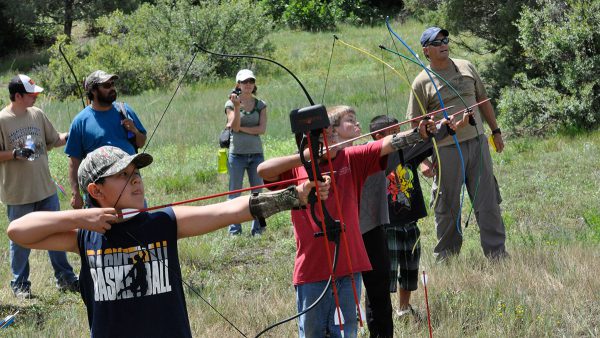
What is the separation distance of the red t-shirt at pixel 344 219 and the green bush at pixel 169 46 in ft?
62.4

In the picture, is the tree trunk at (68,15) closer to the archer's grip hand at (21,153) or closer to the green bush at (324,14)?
the green bush at (324,14)

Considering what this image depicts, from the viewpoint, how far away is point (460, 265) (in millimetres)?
6301

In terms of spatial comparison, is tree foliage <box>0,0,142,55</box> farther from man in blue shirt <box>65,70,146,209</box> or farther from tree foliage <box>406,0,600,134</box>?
man in blue shirt <box>65,70,146,209</box>

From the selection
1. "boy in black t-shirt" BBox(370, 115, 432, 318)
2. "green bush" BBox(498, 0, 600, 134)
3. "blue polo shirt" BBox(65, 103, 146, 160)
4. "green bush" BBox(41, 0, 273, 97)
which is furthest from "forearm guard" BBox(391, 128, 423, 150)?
"green bush" BBox(41, 0, 273, 97)

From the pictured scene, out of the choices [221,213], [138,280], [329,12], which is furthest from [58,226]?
[329,12]

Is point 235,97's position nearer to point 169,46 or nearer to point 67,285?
point 67,285

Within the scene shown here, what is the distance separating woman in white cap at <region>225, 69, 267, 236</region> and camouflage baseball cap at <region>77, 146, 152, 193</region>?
471 centimetres

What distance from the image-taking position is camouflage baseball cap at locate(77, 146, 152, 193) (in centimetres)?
333

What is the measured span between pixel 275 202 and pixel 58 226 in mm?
925

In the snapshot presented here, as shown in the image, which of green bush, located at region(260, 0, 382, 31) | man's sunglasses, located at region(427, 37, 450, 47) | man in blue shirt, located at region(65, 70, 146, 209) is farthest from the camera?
green bush, located at region(260, 0, 382, 31)

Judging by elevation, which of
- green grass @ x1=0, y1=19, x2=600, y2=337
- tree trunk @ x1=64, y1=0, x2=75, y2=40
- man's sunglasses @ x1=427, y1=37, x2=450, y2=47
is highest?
tree trunk @ x1=64, y1=0, x2=75, y2=40

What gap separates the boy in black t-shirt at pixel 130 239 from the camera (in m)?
3.25

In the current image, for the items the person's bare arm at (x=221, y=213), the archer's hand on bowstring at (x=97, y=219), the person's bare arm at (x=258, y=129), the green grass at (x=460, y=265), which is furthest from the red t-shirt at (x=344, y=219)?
the person's bare arm at (x=258, y=129)

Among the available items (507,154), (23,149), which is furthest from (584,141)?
(23,149)
